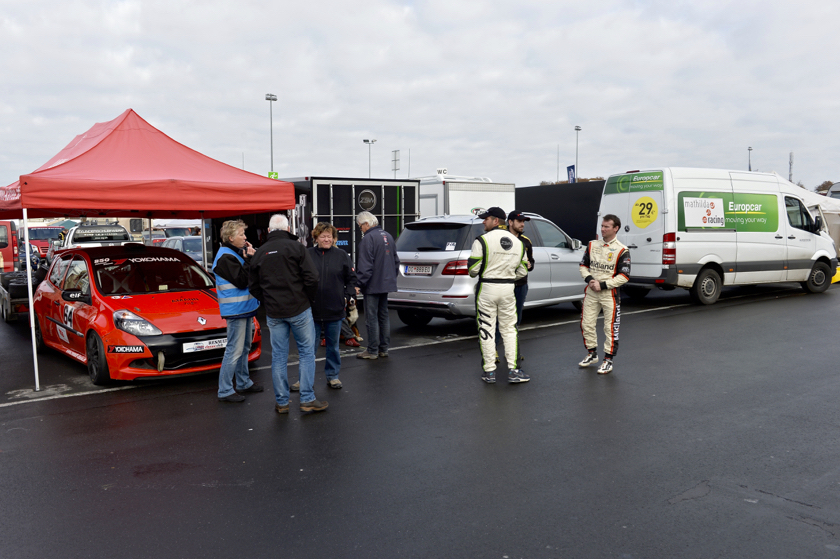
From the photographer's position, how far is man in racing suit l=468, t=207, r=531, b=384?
6.48 meters

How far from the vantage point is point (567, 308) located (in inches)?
483

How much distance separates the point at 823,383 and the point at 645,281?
579cm

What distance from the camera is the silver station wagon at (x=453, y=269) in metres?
8.95

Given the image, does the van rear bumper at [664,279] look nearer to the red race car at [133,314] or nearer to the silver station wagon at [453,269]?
the silver station wagon at [453,269]

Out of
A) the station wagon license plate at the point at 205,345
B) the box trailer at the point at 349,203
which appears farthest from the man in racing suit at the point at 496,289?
the box trailer at the point at 349,203

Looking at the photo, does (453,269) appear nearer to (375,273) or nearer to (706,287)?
(375,273)

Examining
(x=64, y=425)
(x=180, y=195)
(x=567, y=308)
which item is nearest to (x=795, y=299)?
(x=567, y=308)

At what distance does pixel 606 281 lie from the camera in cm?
704

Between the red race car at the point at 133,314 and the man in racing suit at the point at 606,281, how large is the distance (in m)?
3.76

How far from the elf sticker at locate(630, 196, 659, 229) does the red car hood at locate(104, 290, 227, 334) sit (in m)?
8.14

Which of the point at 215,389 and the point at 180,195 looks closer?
the point at 215,389

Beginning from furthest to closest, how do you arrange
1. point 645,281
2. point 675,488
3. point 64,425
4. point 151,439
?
point 645,281
point 64,425
point 151,439
point 675,488

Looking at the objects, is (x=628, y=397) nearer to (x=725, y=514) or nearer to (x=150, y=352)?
(x=725, y=514)

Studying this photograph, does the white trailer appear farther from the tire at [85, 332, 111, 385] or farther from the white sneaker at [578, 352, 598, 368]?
the tire at [85, 332, 111, 385]
